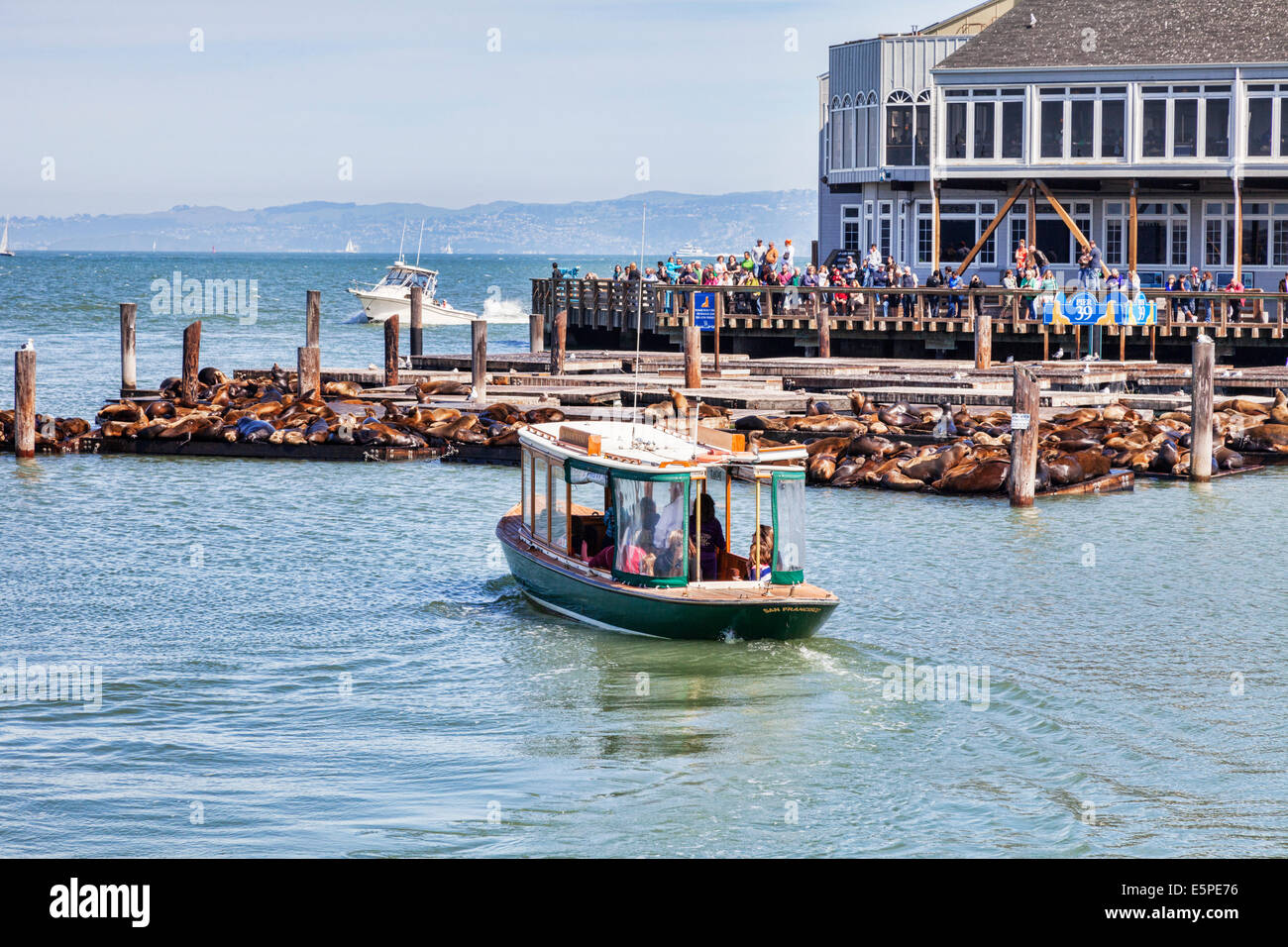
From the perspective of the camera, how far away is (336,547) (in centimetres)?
2166

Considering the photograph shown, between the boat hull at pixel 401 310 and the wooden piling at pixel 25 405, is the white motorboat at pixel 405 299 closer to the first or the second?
the boat hull at pixel 401 310

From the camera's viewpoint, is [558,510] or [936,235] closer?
[558,510]

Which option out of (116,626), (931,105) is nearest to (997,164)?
(931,105)

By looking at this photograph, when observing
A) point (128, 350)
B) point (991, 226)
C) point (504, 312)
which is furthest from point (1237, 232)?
point (504, 312)

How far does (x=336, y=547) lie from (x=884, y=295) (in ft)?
78.7

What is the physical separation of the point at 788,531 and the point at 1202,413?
42.1 feet

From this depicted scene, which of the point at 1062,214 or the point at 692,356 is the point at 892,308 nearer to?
the point at 1062,214

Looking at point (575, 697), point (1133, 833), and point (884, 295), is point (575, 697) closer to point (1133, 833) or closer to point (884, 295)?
point (1133, 833)

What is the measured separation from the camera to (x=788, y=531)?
1521 cm

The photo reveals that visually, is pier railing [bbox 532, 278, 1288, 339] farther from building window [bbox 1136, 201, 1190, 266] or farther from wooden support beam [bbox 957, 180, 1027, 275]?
building window [bbox 1136, 201, 1190, 266]

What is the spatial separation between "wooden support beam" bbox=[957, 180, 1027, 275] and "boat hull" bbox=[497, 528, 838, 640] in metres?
30.3

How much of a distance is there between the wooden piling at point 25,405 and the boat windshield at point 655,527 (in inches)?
668

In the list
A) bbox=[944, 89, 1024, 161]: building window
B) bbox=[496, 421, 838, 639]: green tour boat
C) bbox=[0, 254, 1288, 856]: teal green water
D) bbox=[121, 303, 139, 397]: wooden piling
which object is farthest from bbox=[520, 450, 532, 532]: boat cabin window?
bbox=[944, 89, 1024, 161]: building window

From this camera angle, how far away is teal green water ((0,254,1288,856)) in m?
10.9
